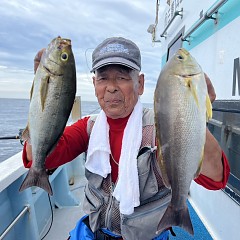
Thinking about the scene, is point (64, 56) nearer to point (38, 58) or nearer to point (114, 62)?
point (38, 58)

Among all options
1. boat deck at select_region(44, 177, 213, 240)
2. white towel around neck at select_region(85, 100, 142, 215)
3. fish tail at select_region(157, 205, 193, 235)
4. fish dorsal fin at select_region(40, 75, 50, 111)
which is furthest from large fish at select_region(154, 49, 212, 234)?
boat deck at select_region(44, 177, 213, 240)

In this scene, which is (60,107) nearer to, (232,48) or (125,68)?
(125,68)

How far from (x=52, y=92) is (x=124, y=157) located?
65 centimetres

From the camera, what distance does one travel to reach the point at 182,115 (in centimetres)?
124

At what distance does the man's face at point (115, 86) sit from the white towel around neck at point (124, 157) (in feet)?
0.53

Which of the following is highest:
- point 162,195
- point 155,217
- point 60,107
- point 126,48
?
point 126,48

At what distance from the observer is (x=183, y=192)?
1.36 m

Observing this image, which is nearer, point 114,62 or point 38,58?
point 38,58

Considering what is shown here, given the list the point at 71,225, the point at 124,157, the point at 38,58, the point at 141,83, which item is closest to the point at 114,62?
the point at 141,83

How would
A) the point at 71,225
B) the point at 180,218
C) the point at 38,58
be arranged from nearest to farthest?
the point at 180,218 < the point at 38,58 < the point at 71,225

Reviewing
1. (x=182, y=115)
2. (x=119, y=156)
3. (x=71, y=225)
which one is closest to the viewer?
(x=182, y=115)

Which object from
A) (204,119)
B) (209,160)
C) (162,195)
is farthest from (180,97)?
(162,195)

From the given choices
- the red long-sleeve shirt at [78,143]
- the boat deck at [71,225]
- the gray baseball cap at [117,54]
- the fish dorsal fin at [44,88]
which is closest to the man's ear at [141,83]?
the gray baseball cap at [117,54]

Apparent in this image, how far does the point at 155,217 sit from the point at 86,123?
85 cm
